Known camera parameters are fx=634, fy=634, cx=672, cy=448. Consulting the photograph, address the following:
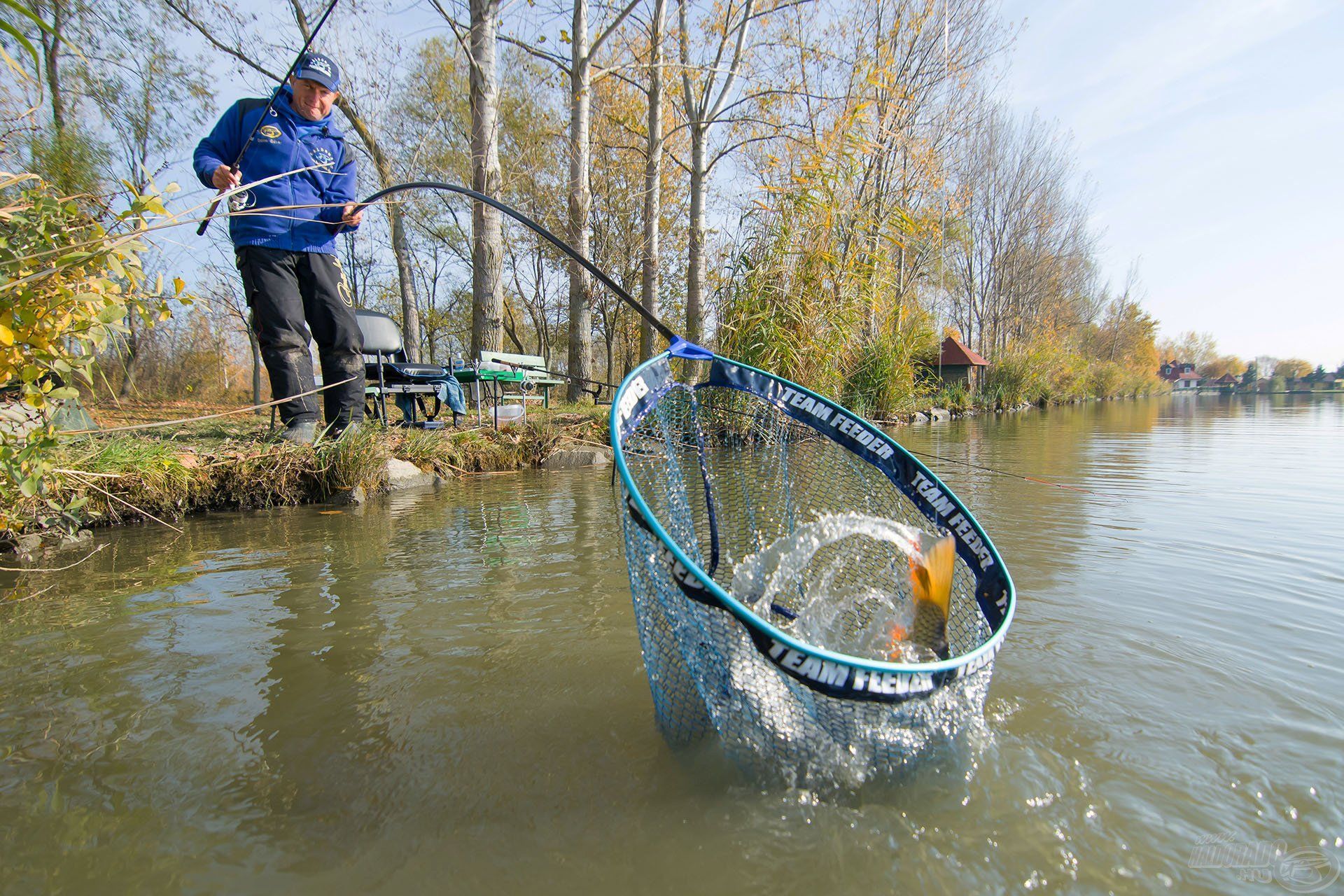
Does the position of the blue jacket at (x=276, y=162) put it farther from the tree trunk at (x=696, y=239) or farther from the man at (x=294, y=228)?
the tree trunk at (x=696, y=239)

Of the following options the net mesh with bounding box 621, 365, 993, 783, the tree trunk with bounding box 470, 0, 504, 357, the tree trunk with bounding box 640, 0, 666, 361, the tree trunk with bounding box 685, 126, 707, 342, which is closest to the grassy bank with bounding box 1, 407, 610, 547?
the tree trunk with bounding box 470, 0, 504, 357

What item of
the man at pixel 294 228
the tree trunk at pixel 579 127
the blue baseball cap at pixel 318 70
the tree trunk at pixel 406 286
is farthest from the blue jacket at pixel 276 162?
the tree trunk at pixel 406 286

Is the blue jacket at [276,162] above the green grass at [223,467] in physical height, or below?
above

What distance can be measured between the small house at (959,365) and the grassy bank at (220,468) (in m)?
26.4

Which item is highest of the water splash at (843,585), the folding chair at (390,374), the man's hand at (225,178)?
the man's hand at (225,178)

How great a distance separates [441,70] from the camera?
65.4ft

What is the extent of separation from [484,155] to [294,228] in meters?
3.64

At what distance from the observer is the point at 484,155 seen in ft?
23.8

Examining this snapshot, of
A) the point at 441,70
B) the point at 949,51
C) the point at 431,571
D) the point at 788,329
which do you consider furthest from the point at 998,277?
the point at 431,571

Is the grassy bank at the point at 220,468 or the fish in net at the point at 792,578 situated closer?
the fish in net at the point at 792,578

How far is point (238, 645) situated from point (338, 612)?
1.17ft

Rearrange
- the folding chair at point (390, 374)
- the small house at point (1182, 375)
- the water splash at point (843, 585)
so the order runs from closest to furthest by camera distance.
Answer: the water splash at point (843, 585) → the folding chair at point (390, 374) → the small house at point (1182, 375)

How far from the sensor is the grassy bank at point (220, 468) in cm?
367

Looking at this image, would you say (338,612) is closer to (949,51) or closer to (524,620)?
(524,620)
